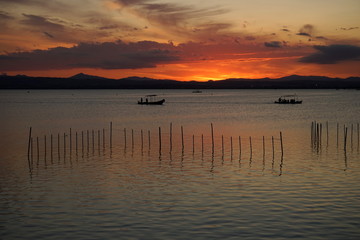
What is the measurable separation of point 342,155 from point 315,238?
21431 mm

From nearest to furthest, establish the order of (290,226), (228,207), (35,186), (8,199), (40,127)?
(290,226) < (228,207) < (8,199) < (35,186) < (40,127)

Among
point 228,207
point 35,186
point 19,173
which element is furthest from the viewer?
point 19,173

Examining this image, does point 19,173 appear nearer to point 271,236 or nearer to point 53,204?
point 53,204

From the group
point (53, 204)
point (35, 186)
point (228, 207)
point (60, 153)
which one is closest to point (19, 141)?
point (60, 153)

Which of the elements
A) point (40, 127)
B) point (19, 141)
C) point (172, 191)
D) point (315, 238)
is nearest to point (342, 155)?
point (172, 191)

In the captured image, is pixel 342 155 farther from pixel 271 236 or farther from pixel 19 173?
pixel 19 173

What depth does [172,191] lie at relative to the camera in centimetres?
2459

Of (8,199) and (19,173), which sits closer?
(8,199)

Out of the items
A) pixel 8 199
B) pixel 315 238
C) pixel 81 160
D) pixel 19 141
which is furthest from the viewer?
pixel 19 141

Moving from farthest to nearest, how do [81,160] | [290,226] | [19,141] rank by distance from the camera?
[19,141] < [81,160] < [290,226]

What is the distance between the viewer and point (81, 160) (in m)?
35.7

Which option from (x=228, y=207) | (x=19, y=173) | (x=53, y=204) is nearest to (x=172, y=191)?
(x=228, y=207)

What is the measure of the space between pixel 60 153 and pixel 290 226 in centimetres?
2609

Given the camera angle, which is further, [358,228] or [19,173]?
[19,173]
